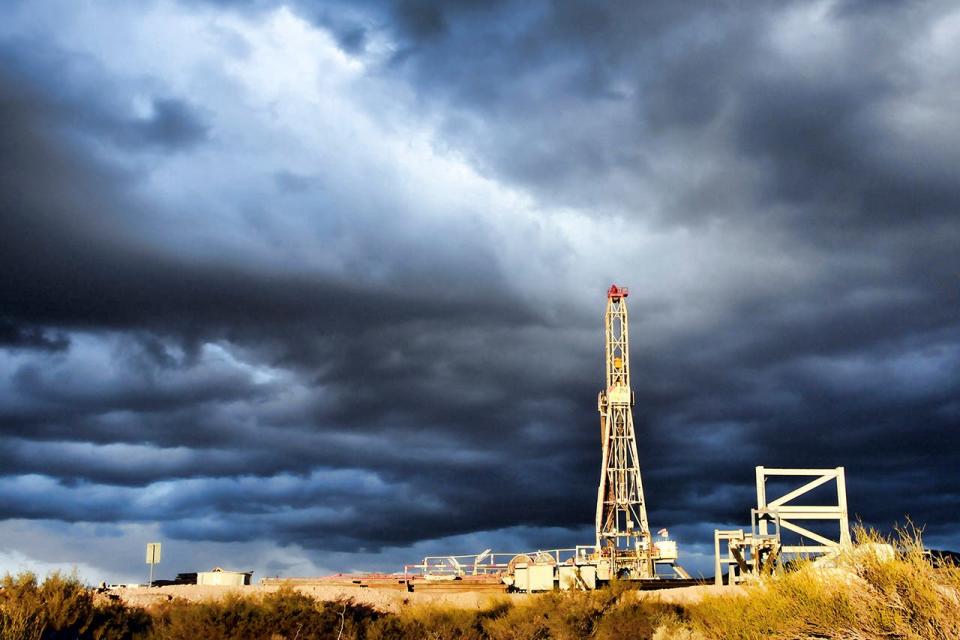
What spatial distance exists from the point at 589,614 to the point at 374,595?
1199 centimetres

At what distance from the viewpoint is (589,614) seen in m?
34.0

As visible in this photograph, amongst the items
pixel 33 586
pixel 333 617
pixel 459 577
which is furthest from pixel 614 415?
pixel 33 586

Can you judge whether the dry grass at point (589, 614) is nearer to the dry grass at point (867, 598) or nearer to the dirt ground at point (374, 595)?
the dry grass at point (867, 598)

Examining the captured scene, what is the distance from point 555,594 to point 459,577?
17.6m

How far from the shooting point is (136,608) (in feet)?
104

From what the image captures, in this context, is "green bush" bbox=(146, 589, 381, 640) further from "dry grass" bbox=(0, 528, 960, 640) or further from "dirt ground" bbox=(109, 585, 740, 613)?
"dirt ground" bbox=(109, 585, 740, 613)

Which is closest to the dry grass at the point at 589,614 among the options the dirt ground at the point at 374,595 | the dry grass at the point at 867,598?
the dry grass at the point at 867,598

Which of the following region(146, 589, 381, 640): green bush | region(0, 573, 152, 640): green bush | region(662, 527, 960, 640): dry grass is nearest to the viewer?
region(662, 527, 960, 640): dry grass

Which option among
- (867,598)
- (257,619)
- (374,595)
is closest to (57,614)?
(257,619)

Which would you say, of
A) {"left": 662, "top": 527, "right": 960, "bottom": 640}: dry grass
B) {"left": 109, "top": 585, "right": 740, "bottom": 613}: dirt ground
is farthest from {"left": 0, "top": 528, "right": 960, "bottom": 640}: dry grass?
{"left": 109, "top": 585, "right": 740, "bottom": 613}: dirt ground

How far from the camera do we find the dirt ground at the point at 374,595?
3662 centimetres

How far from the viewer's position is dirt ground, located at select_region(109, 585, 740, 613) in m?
36.6

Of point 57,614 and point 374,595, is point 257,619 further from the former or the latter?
point 374,595

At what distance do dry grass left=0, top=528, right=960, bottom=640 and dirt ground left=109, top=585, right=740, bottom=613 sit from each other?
2.00 metres
